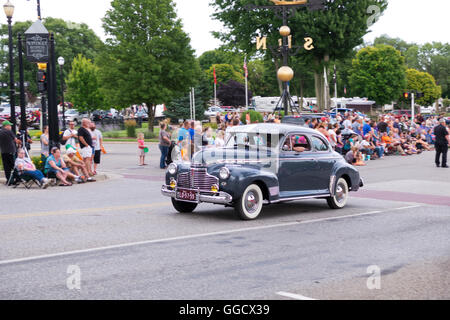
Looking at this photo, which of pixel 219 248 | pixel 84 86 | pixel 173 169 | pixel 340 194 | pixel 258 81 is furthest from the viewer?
pixel 258 81

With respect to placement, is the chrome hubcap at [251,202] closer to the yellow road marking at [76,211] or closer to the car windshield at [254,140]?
the car windshield at [254,140]

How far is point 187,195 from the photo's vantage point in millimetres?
11383

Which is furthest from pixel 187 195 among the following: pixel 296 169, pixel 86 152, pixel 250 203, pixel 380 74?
pixel 380 74

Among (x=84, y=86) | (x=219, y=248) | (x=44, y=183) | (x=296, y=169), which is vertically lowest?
(x=219, y=248)

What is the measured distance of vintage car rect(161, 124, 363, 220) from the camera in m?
11.0

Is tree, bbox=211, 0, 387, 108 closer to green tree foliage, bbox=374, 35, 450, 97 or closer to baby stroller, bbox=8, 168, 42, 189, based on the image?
baby stroller, bbox=8, 168, 42, 189

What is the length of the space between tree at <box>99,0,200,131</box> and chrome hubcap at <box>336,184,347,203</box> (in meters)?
30.7

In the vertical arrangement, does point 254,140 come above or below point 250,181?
above

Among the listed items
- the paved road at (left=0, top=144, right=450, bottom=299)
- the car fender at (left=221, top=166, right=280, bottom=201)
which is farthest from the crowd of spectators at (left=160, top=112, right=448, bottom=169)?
the car fender at (left=221, top=166, right=280, bottom=201)

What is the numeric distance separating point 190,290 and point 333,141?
18748 millimetres

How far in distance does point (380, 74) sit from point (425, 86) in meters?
22.3

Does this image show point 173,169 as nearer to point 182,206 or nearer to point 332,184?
Answer: point 182,206
